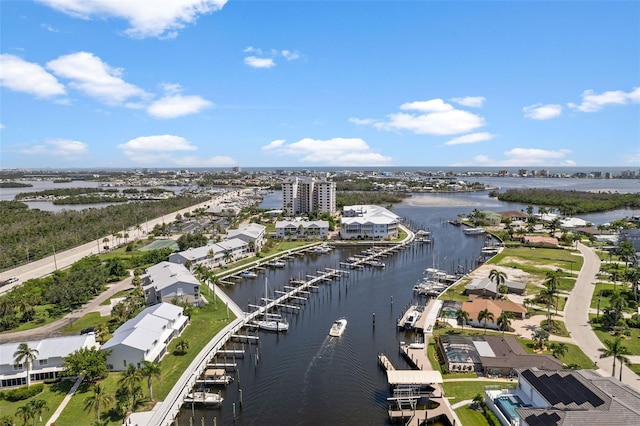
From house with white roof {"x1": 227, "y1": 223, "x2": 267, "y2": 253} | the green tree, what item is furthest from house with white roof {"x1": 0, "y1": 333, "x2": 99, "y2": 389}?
house with white roof {"x1": 227, "y1": 223, "x2": 267, "y2": 253}

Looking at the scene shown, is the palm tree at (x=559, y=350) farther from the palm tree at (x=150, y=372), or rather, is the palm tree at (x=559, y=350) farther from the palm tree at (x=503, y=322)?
the palm tree at (x=150, y=372)

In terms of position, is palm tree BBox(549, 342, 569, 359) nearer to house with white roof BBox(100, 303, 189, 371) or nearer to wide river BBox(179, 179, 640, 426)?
wide river BBox(179, 179, 640, 426)

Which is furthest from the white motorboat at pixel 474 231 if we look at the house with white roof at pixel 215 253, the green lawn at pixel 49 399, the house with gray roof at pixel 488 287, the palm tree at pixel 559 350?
the green lawn at pixel 49 399

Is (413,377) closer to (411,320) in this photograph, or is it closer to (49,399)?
(411,320)

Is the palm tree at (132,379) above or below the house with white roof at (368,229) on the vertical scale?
below

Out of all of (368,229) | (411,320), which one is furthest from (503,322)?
(368,229)
